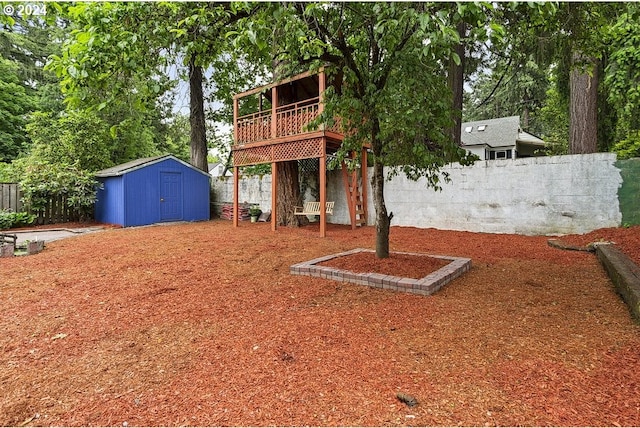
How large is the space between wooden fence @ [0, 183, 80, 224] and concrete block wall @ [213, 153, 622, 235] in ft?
35.2

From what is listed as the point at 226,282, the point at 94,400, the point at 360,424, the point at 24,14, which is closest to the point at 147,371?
the point at 94,400

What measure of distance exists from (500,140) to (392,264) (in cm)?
1826

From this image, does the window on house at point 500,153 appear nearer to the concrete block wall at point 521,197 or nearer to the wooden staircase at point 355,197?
the wooden staircase at point 355,197

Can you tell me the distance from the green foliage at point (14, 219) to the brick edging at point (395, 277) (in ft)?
33.1

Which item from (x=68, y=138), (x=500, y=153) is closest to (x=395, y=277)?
(x=68, y=138)

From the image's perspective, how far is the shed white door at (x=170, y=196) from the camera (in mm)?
11367

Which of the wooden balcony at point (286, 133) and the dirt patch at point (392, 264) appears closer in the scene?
the dirt patch at point (392, 264)

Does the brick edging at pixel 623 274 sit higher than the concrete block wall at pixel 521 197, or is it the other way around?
the concrete block wall at pixel 521 197

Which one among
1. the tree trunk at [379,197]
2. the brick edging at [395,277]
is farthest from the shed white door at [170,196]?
the tree trunk at [379,197]

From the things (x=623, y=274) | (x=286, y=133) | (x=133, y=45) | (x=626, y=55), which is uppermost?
(x=286, y=133)

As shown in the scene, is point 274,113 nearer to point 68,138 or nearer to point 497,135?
point 68,138

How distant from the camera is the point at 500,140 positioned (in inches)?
741

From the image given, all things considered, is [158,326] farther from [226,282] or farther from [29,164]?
[29,164]

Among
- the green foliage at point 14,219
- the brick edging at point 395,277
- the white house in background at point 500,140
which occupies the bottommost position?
the brick edging at point 395,277
